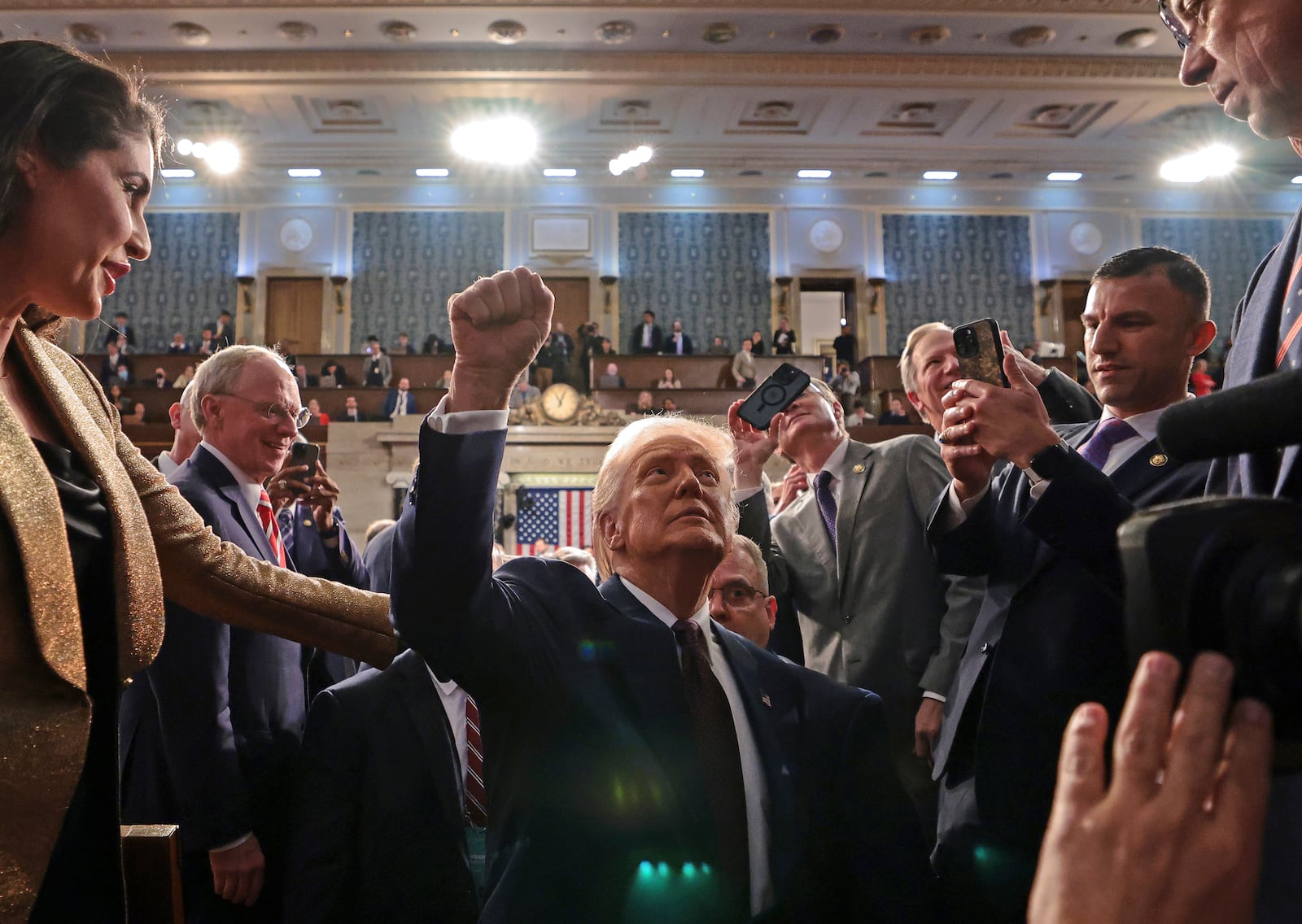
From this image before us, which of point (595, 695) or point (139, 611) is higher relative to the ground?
point (139, 611)

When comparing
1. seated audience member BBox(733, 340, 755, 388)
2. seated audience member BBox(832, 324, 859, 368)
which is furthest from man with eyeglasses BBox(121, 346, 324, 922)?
seated audience member BBox(832, 324, 859, 368)

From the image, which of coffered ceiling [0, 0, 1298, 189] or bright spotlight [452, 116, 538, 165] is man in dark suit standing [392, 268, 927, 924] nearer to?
coffered ceiling [0, 0, 1298, 189]

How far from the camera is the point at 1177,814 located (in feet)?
1.52

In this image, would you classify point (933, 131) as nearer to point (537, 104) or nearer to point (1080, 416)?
point (537, 104)

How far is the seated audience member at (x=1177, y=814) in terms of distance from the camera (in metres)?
0.46

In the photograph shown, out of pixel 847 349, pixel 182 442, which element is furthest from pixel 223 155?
pixel 182 442

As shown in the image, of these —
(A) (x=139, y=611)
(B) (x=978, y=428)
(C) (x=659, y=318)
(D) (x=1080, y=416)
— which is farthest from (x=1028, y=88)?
(A) (x=139, y=611)

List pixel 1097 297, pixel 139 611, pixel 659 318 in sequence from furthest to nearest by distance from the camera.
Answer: pixel 659 318 < pixel 1097 297 < pixel 139 611

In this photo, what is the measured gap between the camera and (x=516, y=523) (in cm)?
1043

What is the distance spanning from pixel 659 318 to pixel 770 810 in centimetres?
1368

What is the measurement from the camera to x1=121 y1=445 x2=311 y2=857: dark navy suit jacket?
1.88 metres

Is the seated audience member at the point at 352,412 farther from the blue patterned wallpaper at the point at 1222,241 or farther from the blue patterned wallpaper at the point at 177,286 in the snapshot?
the blue patterned wallpaper at the point at 1222,241

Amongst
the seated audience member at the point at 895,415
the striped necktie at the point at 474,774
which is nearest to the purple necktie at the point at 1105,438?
the striped necktie at the point at 474,774

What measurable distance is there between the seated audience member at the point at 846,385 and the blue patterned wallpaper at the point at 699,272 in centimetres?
218
